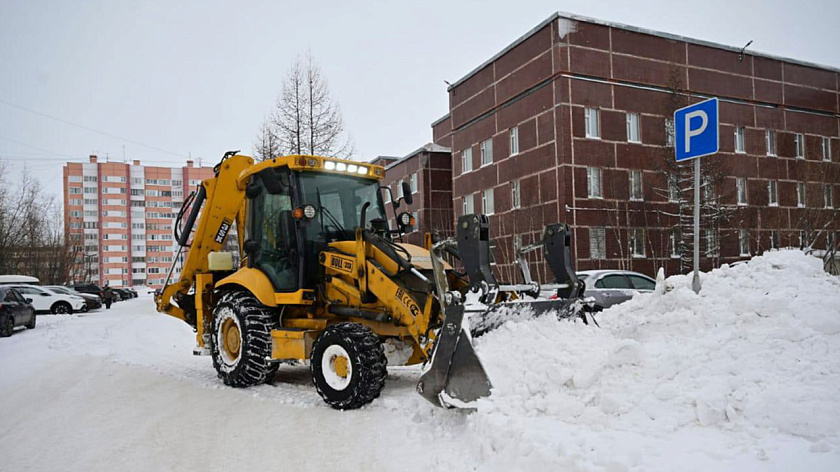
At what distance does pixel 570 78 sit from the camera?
26.8 metres

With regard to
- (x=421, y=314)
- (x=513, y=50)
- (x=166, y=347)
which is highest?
(x=513, y=50)

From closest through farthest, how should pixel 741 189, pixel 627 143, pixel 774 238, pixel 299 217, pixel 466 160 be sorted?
pixel 299 217, pixel 627 143, pixel 741 189, pixel 774 238, pixel 466 160

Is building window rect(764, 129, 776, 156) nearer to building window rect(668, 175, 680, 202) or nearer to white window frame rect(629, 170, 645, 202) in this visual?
building window rect(668, 175, 680, 202)

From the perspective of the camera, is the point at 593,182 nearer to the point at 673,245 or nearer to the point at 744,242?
the point at 673,245

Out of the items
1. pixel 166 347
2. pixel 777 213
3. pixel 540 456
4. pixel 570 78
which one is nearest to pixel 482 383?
pixel 540 456

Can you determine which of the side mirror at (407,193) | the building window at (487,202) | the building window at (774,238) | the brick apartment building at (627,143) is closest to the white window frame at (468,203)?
the brick apartment building at (627,143)

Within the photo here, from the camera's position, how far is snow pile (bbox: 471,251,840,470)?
12.8 ft

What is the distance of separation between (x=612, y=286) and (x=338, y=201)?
8.31 m

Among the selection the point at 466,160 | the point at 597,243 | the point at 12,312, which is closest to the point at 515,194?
the point at 597,243

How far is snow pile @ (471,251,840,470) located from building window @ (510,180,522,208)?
2392 cm

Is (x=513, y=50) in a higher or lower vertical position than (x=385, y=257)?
higher

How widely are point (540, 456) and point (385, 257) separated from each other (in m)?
3.31

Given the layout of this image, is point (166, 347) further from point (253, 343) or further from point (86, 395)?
point (253, 343)

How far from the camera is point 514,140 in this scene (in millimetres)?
30203
